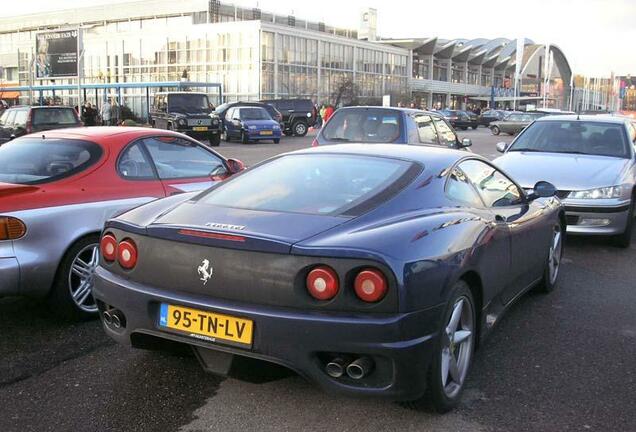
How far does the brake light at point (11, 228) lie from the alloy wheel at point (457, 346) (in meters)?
2.89

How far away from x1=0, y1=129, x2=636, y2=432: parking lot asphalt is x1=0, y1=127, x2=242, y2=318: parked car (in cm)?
40

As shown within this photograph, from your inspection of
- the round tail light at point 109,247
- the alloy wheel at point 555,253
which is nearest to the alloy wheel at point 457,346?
the round tail light at point 109,247

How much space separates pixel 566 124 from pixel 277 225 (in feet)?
23.5

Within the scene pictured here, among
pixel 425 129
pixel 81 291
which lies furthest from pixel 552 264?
pixel 425 129

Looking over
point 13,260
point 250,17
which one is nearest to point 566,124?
point 13,260

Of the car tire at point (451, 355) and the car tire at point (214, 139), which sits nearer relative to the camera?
the car tire at point (451, 355)

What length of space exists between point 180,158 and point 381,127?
440 cm

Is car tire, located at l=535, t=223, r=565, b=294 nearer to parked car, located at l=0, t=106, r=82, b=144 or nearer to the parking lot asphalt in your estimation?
the parking lot asphalt

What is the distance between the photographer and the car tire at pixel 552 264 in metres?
5.48

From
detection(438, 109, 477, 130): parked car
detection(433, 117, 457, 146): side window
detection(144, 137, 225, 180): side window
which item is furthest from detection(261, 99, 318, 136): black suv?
detection(144, 137, 225, 180): side window

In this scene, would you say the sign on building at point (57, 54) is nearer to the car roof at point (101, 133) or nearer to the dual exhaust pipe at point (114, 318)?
the car roof at point (101, 133)

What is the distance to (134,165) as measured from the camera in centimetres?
532

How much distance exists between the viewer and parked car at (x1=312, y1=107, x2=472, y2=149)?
9445mm

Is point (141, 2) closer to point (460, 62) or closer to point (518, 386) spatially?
point (460, 62)
